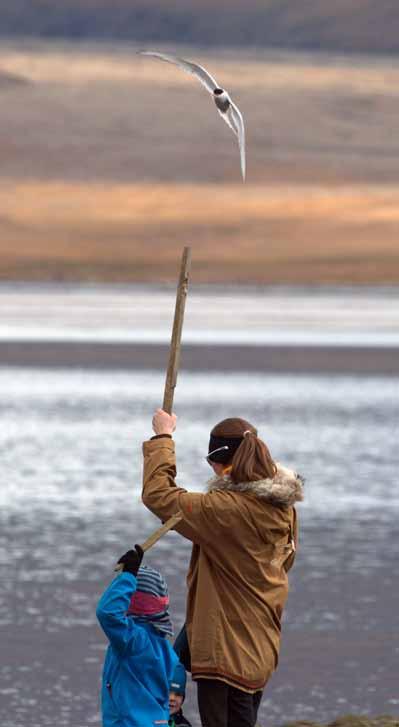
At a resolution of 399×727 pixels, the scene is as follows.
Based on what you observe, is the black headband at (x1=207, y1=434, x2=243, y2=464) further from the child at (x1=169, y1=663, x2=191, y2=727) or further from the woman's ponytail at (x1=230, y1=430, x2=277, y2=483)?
the child at (x1=169, y1=663, x2=191, y2=727)

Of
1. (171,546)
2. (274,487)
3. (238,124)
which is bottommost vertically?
(171,546)

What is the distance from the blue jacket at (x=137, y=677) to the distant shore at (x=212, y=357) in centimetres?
3421

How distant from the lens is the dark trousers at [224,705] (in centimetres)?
520

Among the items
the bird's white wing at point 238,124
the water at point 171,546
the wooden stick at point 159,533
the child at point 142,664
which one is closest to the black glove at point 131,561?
the wooden stick at point 159,533

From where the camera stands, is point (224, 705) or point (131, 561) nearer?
point (131, 561)

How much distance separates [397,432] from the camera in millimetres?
23500

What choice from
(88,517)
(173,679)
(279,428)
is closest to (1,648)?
(173,679)

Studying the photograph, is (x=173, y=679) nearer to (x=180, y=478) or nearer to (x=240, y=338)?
(x=180, y=478)

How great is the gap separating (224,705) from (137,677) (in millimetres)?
373

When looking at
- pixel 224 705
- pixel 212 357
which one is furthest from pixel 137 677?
pixel 212 357

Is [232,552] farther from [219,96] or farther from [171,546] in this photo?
[171,546]

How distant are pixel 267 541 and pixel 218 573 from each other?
19 cm

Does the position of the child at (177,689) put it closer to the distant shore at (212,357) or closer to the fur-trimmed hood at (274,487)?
the fur-trimmed hood at (274,487)

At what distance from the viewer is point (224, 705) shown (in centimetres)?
523
